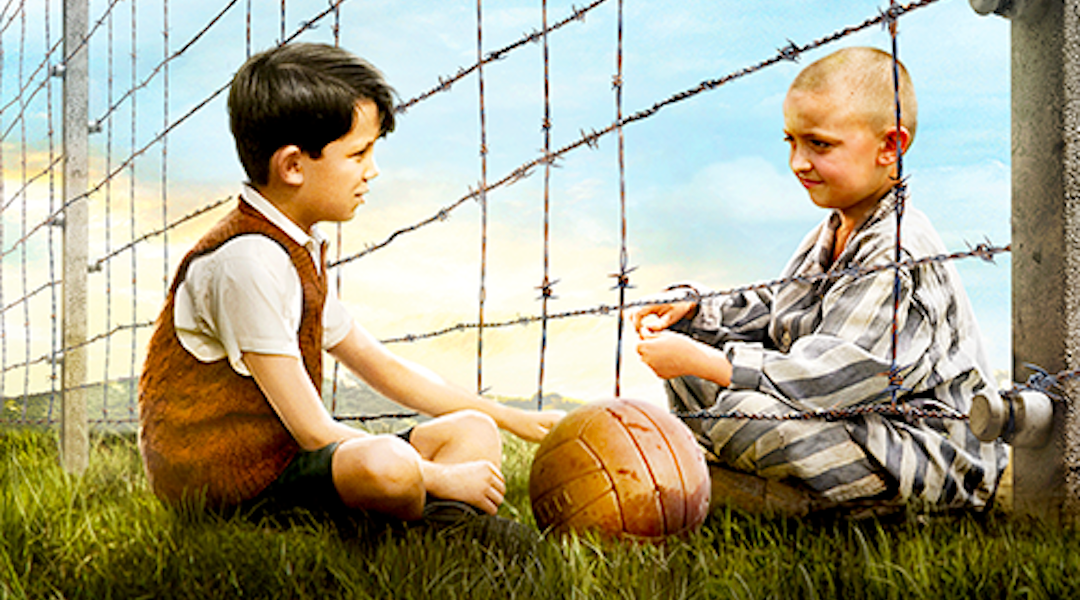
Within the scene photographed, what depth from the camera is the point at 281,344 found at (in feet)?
6.59

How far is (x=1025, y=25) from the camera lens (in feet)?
6.97

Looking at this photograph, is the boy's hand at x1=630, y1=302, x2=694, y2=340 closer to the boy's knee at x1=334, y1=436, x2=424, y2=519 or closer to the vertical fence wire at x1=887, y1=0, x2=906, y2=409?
the vertical fence wire at x1=887, y1=0, x2=906, y2=409

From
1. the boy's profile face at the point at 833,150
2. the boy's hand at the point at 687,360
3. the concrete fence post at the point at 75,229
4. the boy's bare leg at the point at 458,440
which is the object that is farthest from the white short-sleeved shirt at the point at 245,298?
the concrete fence post at the point at 75,229

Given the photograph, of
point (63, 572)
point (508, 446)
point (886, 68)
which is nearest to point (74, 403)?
point (508, 446)

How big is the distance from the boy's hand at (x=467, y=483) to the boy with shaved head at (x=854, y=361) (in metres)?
0.60

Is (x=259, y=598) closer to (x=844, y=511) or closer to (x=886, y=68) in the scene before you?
(x=844, y=511)

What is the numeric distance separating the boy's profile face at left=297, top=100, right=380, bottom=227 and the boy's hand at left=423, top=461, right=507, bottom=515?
63 cm

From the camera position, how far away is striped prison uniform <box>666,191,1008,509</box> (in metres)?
2.33

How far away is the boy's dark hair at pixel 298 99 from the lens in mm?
2121

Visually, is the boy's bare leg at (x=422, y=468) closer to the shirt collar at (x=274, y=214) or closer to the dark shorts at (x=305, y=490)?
the dark shorts at (x=305, y=490)

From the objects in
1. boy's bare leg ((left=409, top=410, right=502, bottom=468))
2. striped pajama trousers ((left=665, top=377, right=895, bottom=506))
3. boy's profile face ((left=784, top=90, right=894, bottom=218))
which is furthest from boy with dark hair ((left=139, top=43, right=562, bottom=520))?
boy's profile face ((left=784, top=90, right=894, bottom=218))

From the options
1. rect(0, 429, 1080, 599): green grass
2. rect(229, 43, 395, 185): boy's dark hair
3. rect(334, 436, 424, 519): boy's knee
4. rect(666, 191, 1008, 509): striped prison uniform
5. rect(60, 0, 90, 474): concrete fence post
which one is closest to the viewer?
rect(0, 429, 1080, 599): green grass

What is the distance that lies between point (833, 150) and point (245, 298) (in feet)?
5.01

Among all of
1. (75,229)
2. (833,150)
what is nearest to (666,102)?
(833,150)
